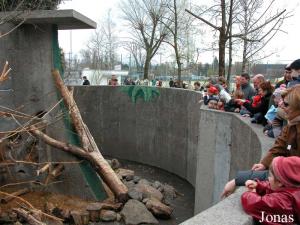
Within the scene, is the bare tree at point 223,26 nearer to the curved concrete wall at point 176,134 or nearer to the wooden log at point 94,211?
the curved concrete wall at point 176,134

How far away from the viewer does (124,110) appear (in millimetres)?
16391

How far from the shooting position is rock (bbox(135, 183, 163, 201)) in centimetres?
1028

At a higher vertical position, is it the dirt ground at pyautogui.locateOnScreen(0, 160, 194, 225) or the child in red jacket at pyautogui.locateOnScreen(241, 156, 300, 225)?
the child in red jacket at pyautogui.locateOnScreen(241, 156, 300, 225)

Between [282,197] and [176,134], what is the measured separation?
39.0 feet

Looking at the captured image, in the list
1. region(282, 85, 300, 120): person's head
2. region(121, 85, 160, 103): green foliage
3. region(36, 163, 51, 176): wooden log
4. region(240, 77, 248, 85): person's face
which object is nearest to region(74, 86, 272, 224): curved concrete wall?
region(121, 85, 160, 103): green foliage

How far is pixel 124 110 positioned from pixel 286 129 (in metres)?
13.3

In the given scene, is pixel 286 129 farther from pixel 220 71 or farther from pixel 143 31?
pixel 143 31

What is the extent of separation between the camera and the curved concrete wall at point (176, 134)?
764 centimetres

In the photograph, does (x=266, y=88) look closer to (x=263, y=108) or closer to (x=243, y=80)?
(x=263, y=108)

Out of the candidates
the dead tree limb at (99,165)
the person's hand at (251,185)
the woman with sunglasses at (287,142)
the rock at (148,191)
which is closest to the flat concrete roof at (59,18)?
the dead tree limb at (99,165)

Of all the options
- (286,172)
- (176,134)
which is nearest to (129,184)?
(176,134)

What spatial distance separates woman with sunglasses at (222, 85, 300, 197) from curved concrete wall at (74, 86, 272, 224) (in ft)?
6.86

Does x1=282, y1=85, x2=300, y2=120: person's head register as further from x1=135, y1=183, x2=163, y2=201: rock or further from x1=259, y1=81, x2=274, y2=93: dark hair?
x1=135, y1=183, x2=163, y2=201: rock

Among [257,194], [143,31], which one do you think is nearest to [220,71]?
[257,194]
